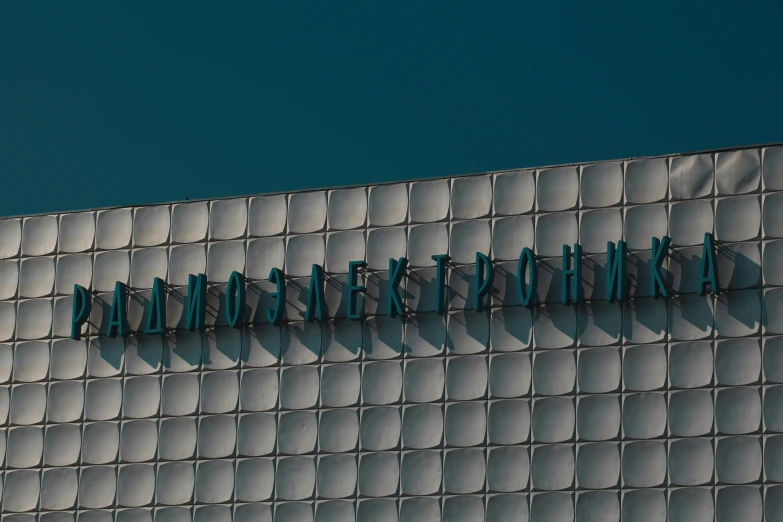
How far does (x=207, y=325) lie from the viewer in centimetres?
2967

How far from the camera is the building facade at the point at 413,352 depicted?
2677 cm

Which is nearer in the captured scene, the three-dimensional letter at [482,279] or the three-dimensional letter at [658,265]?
the three-dimensional letter at [658,265]

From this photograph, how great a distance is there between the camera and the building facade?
87.8 feet

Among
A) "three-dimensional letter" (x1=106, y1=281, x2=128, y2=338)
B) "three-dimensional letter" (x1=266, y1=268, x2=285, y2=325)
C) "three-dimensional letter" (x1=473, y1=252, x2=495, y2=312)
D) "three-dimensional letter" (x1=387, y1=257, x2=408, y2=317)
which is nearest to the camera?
"three-dimensional letter" (x1=473, y1=252, x2=495, y2=312)

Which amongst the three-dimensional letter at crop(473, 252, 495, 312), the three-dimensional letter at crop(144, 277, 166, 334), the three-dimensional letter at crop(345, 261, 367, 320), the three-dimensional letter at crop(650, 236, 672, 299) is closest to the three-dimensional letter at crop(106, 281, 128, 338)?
the three-dimensional letter at crop(144, 277, 166, 334)

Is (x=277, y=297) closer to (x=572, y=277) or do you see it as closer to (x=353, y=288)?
(x=353, y=288)

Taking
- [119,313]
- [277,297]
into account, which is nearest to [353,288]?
[277,297]

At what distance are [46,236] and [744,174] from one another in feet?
39.6

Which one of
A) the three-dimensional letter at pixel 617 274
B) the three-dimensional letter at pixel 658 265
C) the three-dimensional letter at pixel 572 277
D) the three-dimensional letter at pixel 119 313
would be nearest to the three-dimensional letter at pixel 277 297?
the three-dimensional letter at pixel 119 313

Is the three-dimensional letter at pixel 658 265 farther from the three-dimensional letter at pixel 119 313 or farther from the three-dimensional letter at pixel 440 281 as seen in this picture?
the three-dimensional letter at pixel 119 313

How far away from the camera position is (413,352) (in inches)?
1117

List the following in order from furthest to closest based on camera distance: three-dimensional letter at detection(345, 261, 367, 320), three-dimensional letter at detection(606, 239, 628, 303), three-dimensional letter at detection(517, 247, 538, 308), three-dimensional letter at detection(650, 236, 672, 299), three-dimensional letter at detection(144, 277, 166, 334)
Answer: three-dimensional letter at detection(144, 277, 166, 334), three-dimensional letter at detection(345, 261, 367, 320), three-dimensional letter at detection(517, 247, 538, 308), three-dimensional letter at detection(606, 239, 628, 303), three-dimensional letter at detection(650, 236, 672, 299)

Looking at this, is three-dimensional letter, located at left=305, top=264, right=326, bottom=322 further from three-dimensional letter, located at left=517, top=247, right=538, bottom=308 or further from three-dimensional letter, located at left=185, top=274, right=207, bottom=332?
three-dimensional letter, located at left=517, top=247, right=538, bottom=308

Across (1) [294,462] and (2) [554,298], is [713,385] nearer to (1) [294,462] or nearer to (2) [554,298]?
(2) [554,298]
